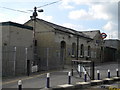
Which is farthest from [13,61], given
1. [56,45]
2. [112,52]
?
[112,52]

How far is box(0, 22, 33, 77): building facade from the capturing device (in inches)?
663

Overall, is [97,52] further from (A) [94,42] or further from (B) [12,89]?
(B) [12,89]

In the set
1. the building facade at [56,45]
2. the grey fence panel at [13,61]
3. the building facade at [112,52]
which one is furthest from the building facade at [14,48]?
the building facade at [112,52]

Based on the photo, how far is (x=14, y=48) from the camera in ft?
58.1

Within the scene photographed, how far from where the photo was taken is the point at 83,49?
114 feet

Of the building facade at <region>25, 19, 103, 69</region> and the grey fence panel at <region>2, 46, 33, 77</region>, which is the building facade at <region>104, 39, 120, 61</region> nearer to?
the building facade at <region>25, 19, 103, 69</region>

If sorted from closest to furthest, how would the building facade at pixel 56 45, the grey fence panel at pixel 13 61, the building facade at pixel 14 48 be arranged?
the grey fence panel at pixel 13 61
the building facade at pixel 14 48
the building facade at pixel 56 45

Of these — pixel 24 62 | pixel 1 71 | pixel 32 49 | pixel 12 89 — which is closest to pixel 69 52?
pixel 32 49

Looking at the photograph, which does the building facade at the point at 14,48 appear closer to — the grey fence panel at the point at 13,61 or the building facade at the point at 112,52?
the grey fence panel at the point at 13,61

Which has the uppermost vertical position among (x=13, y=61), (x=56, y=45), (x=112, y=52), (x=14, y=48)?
(x=56, y=45)

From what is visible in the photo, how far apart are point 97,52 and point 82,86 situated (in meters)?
30.3

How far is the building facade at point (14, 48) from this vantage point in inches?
663

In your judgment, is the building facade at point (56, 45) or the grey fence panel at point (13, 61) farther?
the building facade at point (56, 45)

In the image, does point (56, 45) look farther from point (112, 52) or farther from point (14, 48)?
point (112, 52)
